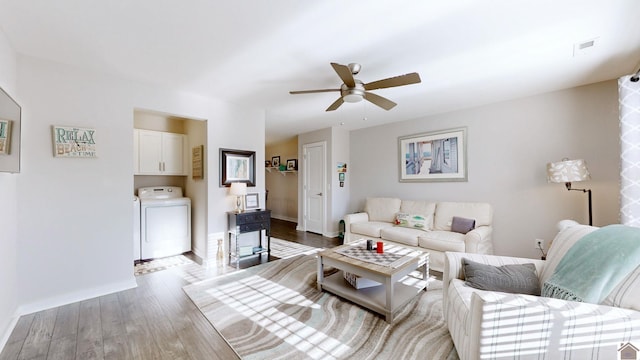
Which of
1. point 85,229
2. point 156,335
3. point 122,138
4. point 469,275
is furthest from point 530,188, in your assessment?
point 85,229

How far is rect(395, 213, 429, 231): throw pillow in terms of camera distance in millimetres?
3877

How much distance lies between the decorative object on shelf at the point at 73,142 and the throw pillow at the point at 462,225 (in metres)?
4.64

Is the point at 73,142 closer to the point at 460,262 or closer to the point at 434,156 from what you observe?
the point at 460,262

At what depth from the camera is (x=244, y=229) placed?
3.57 m

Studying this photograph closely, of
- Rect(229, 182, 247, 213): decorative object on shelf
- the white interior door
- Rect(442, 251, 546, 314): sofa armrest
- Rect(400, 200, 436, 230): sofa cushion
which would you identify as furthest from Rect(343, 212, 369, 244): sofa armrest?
Rect(442, 251, 546, 314): sofa armrest

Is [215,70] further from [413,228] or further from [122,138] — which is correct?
[413,228]

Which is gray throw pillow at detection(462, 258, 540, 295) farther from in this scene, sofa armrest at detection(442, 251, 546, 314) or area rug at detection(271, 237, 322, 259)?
area rug at detection(271, 237, 322, 259)

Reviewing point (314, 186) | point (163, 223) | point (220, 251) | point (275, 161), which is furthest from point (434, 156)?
point (275, 161)

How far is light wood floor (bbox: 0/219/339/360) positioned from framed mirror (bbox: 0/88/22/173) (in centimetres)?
131

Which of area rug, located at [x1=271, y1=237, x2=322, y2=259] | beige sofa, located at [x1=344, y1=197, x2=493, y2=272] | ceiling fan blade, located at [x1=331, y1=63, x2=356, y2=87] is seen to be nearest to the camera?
ceiling fan blade, located at [x1=331, y1=63, x2=356, y2=87]

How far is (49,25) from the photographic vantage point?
1850 mm

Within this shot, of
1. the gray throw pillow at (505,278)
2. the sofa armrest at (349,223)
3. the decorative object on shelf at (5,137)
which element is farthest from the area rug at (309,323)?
the decorative object on shelf at (5,137)

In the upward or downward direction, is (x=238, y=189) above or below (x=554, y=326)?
above

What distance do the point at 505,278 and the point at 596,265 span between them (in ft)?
1.62
